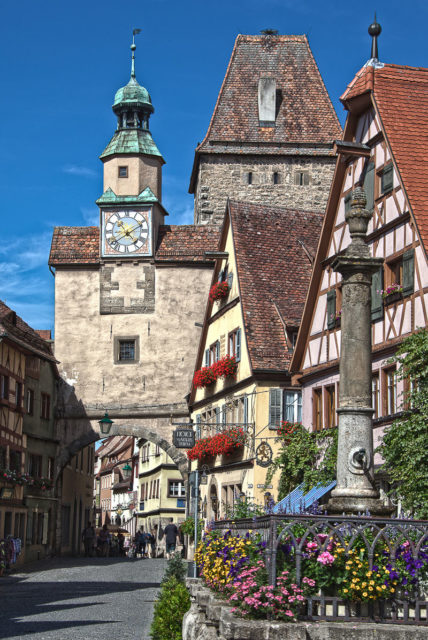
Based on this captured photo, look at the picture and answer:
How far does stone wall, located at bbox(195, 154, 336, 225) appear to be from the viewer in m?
43.2

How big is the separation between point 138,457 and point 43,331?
21735mm

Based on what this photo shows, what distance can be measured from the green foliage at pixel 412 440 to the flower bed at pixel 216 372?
1138 centimetres

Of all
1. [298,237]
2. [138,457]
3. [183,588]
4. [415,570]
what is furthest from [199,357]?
[138,457]

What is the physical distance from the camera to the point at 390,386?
18609mm

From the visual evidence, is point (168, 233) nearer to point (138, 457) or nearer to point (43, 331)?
point (43, 331)

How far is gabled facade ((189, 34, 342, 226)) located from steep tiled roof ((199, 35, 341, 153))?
42 millimetres

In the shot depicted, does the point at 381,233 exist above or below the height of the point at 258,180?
below

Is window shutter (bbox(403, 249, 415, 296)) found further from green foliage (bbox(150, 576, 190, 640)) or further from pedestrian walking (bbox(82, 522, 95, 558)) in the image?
pedestrian walking (bbox(82, 522, 95, 558))

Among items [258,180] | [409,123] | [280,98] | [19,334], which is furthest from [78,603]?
[280,98]

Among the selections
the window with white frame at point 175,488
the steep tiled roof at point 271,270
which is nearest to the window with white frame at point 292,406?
the steep tiled roof at point 271,270

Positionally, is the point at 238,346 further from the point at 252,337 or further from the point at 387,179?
the point at 387,179

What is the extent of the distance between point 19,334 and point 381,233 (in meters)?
16.7

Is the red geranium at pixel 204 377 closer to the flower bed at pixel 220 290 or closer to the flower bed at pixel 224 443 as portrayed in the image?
the flower bed at pixel 224 443

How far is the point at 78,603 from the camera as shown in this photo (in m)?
18.2
